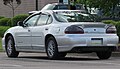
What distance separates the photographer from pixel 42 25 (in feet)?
52.5

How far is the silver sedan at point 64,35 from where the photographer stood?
1498cm

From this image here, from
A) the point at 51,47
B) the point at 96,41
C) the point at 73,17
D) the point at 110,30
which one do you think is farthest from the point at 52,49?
the point at 110,30

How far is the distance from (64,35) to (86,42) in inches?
25.9

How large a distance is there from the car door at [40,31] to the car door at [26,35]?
22cm

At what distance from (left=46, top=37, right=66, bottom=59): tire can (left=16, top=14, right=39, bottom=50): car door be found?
0.93 m

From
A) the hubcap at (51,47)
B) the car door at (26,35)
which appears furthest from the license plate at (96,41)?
the car door at (26,35)

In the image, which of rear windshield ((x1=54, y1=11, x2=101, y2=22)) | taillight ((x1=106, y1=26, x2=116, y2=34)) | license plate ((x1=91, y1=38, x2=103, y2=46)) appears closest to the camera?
license plate ((x1=91, y1=38, x2=103, y2=46))

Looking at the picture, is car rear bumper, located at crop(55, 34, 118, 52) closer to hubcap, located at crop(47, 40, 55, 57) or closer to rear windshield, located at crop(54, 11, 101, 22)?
hubcap, located at crop(47, 40, 55, 57)

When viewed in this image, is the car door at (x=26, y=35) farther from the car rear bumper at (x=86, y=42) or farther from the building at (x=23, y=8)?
the building at (x=23, y=8)

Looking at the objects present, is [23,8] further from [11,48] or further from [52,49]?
[52,49]

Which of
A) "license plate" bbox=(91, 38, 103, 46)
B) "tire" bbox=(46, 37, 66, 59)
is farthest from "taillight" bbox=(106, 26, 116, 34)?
"tire" bbox=(46, 37, 66, 59)

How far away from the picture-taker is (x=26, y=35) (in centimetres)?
1650

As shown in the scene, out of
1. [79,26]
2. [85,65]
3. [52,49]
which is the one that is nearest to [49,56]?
[52,49]

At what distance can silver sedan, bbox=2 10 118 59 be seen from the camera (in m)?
15.0
